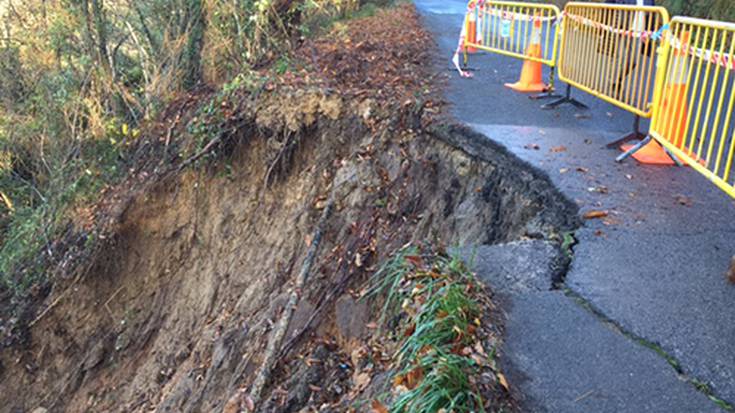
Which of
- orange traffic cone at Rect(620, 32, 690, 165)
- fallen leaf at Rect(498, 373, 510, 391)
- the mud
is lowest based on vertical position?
the mud

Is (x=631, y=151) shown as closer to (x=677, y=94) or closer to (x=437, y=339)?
(x=677, y=94)

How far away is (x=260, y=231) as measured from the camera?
9.08 m

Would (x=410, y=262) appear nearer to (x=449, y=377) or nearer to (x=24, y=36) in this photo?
(x=449, y=377)

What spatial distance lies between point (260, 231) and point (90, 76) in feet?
20.8

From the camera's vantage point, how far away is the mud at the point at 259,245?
6.14 m

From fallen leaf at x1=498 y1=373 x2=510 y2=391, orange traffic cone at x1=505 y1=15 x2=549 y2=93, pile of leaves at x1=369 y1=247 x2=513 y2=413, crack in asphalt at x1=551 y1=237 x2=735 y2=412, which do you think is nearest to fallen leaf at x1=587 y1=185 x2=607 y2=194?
crack in asphalt at x1=551 y1=237 x2=735 y2=412

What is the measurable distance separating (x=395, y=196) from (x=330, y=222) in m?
0.92

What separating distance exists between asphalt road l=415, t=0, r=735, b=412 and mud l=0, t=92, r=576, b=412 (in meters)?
0.51

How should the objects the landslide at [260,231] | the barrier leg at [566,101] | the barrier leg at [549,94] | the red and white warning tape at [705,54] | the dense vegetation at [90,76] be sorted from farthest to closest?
the dense vegetation at [90,76]
the barrier leg at [549,94]
the barrier leg at [566,101]
the landslide at [260,231]
the red and white warning tape at [705,54]

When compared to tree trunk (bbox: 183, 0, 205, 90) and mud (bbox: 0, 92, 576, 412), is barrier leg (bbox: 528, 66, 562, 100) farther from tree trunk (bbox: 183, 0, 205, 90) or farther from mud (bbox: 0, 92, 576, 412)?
tree trunk (bbox: 183, 0, 205, 90)

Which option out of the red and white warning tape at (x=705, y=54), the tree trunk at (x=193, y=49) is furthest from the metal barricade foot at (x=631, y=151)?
the tree trunk at (x=193, y=49)

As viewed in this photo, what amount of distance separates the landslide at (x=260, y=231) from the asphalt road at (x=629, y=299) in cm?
58

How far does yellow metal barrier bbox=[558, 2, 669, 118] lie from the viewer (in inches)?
283

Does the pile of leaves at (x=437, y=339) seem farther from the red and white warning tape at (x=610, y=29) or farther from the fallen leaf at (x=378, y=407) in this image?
the red and white warning tape at (x=610, y=29)
